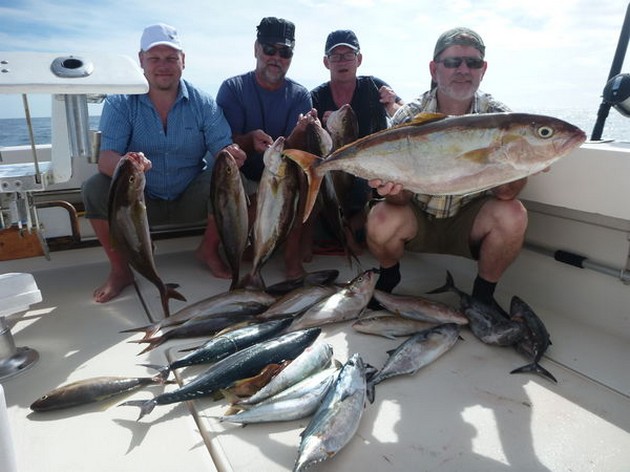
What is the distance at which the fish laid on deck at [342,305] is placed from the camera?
2760 mm

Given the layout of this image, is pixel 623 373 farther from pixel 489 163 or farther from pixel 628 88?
pixel 628 88

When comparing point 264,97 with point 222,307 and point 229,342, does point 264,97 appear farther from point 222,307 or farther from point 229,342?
point 229,342

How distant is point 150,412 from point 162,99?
2.38 m

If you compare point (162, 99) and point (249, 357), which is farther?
point (162, 99)

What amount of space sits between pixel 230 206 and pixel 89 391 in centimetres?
150

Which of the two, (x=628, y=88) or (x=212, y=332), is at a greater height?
(x=628, y=88)

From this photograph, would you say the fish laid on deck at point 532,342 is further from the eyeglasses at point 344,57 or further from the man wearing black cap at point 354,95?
the eyeglasses at point 344,57

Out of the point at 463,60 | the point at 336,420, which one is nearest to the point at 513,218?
the point at 463,60

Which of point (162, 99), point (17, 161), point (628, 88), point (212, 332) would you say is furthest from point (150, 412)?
point (628, 88)

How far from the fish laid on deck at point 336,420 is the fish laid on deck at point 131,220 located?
1343mm

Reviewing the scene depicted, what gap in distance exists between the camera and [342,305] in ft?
9.43

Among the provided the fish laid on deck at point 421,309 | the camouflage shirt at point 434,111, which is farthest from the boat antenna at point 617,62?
the fish laid on deck at point 421,309

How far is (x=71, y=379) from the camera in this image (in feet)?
7.43

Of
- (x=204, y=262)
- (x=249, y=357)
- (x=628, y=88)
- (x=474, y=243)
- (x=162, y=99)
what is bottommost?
(x=204, y=262)
